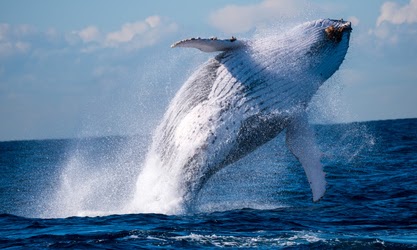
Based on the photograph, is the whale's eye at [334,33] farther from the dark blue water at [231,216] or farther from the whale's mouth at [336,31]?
the dark blue water at [231,216]

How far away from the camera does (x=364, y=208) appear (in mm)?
14617

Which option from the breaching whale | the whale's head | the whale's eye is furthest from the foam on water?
the whale's eye

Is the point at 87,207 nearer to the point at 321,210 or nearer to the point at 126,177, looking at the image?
the point at 126,177

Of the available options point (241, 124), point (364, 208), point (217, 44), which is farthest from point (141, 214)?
point (364, 208)

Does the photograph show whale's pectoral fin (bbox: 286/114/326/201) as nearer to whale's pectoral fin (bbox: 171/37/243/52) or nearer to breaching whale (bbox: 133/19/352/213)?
breaching whale (bbox: 133/19/352/213)

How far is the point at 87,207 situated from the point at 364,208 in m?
5.97

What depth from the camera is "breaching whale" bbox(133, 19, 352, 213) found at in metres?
13.4

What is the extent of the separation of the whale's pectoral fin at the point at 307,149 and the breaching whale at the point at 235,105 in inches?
0.9

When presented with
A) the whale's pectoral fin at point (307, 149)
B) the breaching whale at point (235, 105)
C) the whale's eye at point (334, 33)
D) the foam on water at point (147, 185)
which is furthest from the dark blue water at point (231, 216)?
the whale's eye at point (334, 33)

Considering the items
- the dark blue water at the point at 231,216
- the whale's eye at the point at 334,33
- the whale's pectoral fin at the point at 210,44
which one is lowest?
the dark blue water at the point at 231,216

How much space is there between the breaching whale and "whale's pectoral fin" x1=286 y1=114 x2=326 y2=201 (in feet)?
0.07

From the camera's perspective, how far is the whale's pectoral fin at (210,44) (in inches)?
508

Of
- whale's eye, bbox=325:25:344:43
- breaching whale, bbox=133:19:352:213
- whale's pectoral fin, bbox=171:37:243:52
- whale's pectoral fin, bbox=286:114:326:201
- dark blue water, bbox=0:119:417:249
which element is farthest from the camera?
whale's pectoral fin, bbox=286:114:326:201

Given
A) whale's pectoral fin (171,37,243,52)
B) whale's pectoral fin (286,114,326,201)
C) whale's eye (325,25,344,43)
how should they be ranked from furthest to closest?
whale's pectoral fin (286,114,326,201) < whale's eye (325,25,344,43) < whale's pectoral fin (171,37,243,52)
